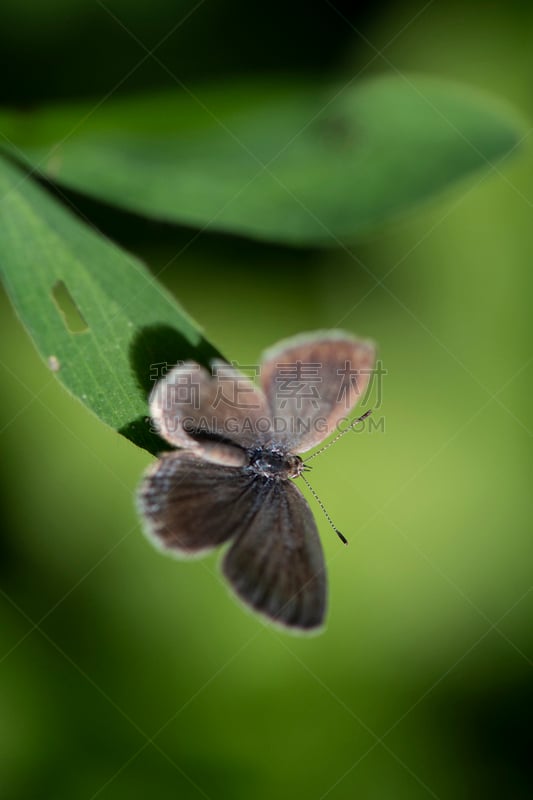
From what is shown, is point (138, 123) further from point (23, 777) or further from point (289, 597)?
point (23, 777)

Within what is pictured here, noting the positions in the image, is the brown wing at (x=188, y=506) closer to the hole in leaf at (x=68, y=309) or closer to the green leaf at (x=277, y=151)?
the hole in leaf at (x=68, y=309)

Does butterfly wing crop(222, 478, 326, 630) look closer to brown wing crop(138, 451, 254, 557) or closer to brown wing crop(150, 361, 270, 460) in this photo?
brown wing crop(138, 451, 254, 557)

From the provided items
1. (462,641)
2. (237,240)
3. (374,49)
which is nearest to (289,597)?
(462,641)

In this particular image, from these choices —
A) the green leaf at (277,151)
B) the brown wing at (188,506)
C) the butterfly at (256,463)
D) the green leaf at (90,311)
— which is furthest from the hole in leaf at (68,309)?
the green leaf at (277,151)

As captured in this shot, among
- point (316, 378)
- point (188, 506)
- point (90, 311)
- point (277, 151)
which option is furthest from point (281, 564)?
point (277, 151)

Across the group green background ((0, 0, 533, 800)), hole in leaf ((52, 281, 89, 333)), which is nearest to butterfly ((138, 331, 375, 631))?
hole in leaf ((52, 281, 89, 333))

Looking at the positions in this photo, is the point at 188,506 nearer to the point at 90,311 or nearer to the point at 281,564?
the point at 281,564
